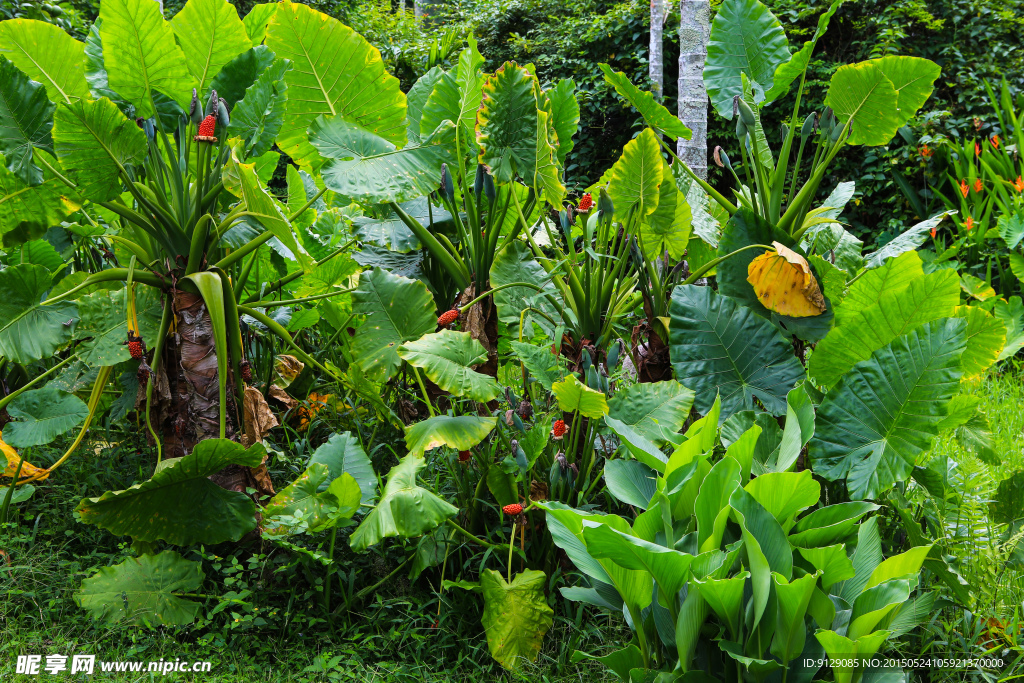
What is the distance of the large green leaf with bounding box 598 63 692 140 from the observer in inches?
83.3

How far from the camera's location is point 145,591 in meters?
1.69

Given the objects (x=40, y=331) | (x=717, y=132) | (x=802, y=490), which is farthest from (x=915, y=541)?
(x=717, y=132)

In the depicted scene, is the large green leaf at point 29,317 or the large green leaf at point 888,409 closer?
the large green leaf at point 888,409

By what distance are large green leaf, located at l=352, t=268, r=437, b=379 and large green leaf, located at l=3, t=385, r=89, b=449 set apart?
33.2 inches

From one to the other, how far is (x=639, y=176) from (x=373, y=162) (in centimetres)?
74

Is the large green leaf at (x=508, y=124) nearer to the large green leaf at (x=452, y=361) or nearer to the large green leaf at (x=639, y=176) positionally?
the large green leaf at (x=639, y=176)

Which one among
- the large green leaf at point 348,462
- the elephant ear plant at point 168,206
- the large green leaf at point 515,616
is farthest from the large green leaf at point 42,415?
the large green leaf at point 515,616

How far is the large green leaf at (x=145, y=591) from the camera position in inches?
65.6

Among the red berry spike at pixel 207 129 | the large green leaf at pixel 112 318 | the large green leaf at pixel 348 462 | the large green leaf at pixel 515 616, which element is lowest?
the large green leaf at pixel 515 616

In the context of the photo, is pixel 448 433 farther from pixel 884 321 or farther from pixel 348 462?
pixel 884 321

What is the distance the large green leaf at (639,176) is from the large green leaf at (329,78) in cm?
71

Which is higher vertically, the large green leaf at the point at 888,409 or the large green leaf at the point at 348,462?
the large green leaf at the point at 888,409

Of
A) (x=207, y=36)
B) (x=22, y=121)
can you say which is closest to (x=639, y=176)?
(x=207, y=36)

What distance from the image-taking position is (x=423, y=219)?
2447mm
